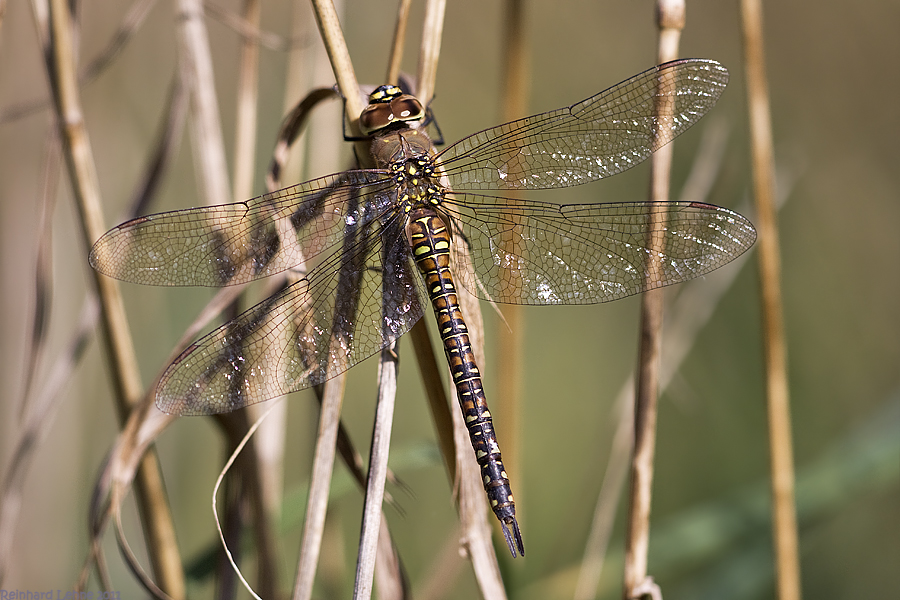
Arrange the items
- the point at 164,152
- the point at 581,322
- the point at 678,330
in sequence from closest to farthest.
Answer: the point at 164,152 → the point at 678,330 → the point at 581,322

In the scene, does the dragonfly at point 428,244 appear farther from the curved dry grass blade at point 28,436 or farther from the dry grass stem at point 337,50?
the curved dry grass blade at point 28,436

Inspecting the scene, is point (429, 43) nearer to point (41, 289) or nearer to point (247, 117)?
point (247, 117)

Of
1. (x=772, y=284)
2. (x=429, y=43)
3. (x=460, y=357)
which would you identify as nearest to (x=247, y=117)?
(x=429, y=43)

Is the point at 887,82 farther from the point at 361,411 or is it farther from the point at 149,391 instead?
the point at 149,391

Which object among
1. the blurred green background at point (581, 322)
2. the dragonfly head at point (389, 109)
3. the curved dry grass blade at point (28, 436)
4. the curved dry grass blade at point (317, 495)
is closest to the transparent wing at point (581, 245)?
the dragonfly head at point (389, 109)

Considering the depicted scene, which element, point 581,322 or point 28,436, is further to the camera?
point 581,322

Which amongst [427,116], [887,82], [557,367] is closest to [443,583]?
[427,116]

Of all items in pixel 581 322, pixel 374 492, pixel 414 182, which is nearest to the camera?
pixel 374 492
